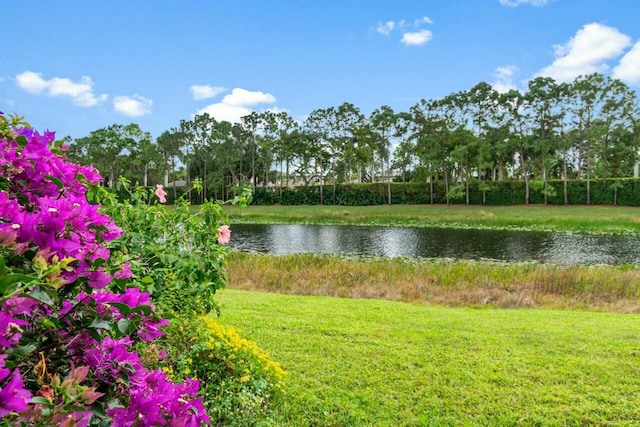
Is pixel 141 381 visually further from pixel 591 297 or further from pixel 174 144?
pixel 174 144

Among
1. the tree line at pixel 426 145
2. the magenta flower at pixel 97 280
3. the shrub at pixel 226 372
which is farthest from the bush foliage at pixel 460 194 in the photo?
the magenta flower at pixel 97 280

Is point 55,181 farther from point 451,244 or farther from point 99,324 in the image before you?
point 451,244

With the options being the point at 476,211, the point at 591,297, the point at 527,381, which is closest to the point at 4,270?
the point at 527,381

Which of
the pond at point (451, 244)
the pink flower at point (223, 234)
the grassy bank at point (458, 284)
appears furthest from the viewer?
the pond at point (451, 244)

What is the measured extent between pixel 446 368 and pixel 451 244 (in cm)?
1531

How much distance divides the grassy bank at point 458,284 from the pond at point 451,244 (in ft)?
15.0

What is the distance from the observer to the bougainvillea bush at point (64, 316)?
2.71ft

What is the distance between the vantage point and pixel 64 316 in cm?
106

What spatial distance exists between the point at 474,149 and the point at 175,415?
1485 inches

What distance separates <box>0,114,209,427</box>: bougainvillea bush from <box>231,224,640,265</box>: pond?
567 inches

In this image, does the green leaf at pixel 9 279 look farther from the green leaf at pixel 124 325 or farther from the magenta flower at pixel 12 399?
the green leaf at pixel 124 325

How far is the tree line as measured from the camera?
109ft

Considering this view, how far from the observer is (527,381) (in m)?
3.25

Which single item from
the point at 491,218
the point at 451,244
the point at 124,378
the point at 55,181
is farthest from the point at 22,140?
the point at 491,218
